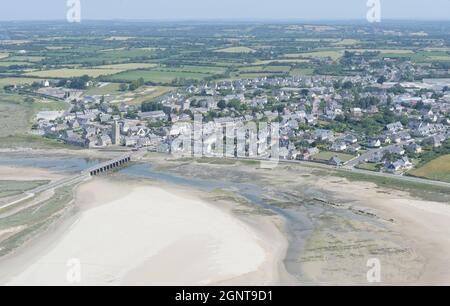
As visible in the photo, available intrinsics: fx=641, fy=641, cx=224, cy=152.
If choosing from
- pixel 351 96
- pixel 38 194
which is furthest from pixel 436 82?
pixel 38 194

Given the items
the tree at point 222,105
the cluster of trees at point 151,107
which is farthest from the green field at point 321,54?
the cluster of trees at point 151,107

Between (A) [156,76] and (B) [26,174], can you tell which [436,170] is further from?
(A) [156,76]

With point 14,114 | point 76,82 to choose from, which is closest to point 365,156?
point 14,114

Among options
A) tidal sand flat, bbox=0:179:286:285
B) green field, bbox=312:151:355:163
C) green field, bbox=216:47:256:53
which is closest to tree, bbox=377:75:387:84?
green field, bbox=312:151:355:163

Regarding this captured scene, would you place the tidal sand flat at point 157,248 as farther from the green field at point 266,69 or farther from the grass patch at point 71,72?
the green field at point 266,69

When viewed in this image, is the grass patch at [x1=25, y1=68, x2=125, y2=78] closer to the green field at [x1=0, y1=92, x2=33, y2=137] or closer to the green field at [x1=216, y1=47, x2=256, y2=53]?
the green field at [x1=0, y1=92, x2=33, y2=137]
